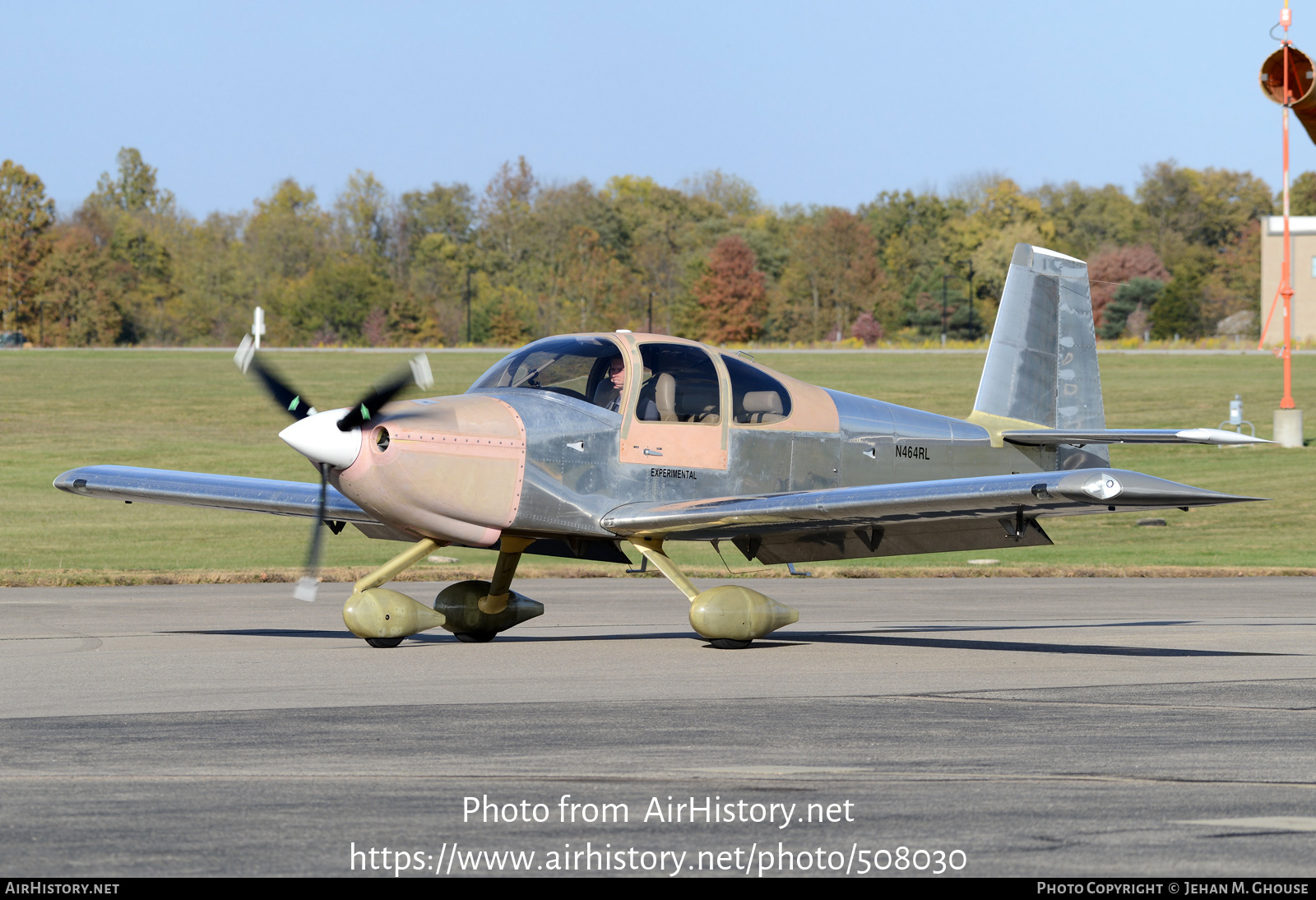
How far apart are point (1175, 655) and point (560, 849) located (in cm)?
793

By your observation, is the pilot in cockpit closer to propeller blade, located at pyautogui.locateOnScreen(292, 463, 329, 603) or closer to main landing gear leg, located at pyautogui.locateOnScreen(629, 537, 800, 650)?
main landing gear leg, located at pyautogui.locateOnScreen(629, 537, 800, 650)

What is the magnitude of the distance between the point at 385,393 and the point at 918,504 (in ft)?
13.4

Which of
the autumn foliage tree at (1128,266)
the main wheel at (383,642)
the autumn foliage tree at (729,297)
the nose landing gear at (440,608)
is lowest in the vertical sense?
the main wheel at (383,642)

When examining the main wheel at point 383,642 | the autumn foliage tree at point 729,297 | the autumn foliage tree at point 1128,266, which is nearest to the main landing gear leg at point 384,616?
the main wheel at point 383,642

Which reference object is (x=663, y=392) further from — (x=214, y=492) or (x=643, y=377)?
(x=214, y=492)

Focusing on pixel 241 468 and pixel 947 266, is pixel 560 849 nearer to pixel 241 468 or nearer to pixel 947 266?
pixel 241 468

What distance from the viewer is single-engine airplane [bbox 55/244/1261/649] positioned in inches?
438

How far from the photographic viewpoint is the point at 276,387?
37.7 feet

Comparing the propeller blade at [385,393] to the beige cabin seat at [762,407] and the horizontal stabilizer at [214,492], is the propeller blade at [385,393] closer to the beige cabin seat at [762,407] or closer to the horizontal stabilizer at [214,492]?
the horizontal stabilizer at [214,492]

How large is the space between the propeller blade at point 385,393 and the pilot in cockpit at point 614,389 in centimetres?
182

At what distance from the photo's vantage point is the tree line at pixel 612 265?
120 meters

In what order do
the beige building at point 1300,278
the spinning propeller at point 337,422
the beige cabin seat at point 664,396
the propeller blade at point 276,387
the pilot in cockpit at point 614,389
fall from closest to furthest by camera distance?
1. the spinning propeller at point 337,422
2. the propeller blade at point 276,387
3. the pilot in cockpit at point 614,389
4. the beige cabin seat at point 664,396
5. the beige building at point 1300,278

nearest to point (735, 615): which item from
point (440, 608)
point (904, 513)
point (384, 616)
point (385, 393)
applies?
point (904, 513)

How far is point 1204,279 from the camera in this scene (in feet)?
394
